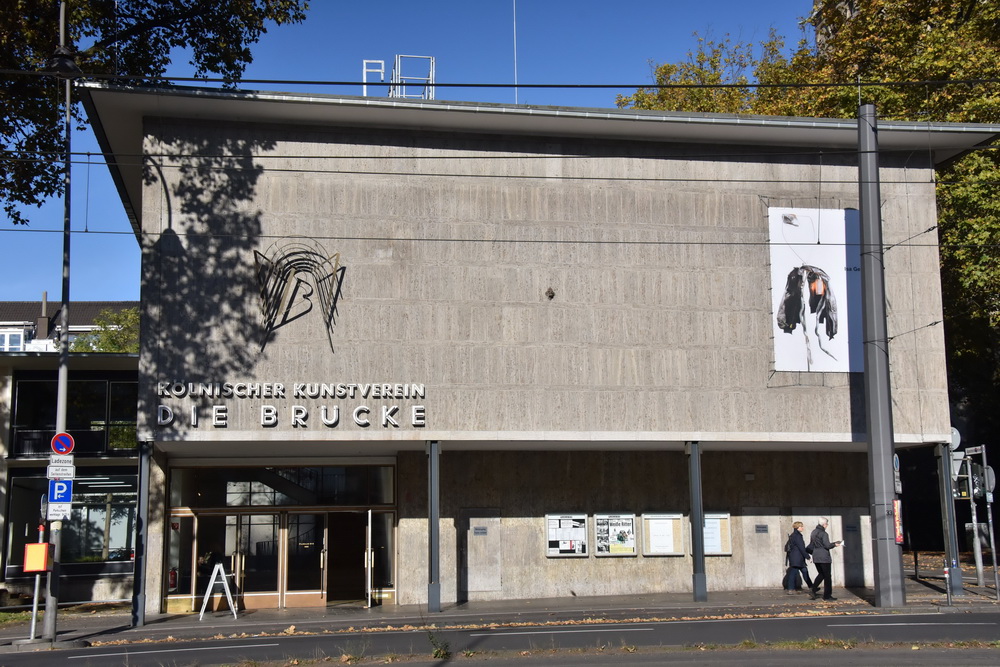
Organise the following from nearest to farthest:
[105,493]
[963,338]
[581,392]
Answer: [581,392] → [105,493] → [963,338]

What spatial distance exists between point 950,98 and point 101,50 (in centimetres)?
2453

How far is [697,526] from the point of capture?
73.2 feet

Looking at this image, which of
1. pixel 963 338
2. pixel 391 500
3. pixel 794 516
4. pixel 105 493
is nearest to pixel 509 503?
pixel 391 500

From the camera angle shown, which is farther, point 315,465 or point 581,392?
point 315,465

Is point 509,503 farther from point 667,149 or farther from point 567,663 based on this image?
point 567,663

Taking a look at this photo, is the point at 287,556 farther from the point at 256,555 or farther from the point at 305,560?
the point at 256,555

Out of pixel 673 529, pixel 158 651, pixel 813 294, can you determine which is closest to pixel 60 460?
pixel 158 651

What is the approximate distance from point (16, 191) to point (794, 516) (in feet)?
70.0

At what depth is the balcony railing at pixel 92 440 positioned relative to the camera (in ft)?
87.9

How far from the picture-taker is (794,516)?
25484mm

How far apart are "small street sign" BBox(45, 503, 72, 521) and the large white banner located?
1536cm

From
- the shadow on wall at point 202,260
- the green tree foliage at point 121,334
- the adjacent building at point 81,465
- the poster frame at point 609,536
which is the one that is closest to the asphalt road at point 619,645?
the poster frame at point 609,536

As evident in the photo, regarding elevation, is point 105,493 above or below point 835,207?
below

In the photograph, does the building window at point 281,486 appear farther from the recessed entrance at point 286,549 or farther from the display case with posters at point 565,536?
the display case with posters at point 565,536
